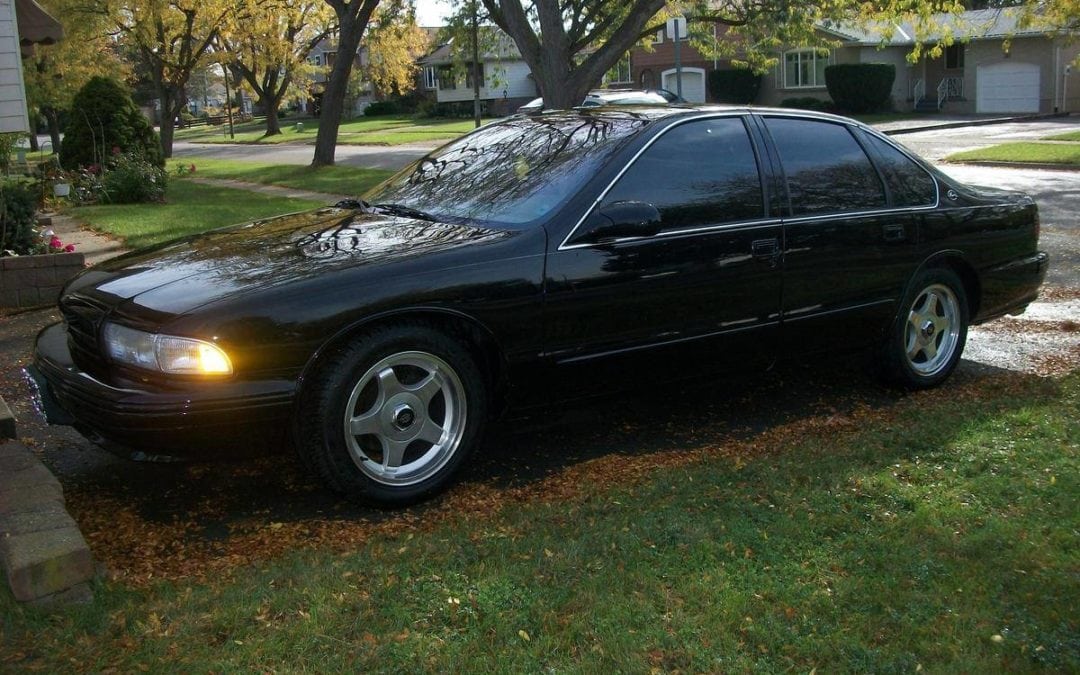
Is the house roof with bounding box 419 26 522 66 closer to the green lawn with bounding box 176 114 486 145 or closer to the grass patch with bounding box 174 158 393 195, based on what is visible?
the green lawn with bounding box 176 114 486 145

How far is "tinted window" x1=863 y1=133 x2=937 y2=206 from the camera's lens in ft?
18.8

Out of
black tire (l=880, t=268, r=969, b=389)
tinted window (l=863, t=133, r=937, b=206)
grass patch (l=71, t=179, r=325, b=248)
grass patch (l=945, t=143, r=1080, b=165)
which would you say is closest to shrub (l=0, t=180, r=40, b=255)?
grass patch (l=71, t=179, r=325, b=248)

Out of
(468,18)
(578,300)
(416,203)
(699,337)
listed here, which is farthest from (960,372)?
(468,18)

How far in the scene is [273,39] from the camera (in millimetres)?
41656

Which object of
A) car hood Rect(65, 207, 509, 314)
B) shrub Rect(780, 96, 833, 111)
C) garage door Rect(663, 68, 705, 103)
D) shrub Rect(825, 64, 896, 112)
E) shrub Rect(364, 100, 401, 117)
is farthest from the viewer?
shrub Rect(364, 100, 401, 117)

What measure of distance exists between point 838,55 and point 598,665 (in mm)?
45201

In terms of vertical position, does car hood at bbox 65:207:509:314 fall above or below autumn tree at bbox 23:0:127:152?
below

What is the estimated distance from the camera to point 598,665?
9.78 ft

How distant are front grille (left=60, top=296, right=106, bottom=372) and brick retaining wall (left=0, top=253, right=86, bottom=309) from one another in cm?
452

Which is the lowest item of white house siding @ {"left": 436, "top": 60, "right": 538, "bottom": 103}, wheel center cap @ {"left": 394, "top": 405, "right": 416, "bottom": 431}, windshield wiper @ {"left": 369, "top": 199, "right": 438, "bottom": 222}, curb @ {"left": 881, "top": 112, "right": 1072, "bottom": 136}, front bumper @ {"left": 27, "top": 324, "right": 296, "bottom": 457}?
wheel center cap @ {"left": 394, "top": 405, "right": 416, "bottom": 431}

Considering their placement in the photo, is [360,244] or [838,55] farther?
[838,55]

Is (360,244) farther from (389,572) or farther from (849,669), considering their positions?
(849,669)

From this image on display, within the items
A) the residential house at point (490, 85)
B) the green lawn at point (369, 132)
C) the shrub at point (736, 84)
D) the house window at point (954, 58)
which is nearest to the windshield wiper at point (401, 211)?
the green lawn at point (369, 132)

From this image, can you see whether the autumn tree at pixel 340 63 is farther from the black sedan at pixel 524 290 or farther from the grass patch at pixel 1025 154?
the black sedan at pixel 524 290
